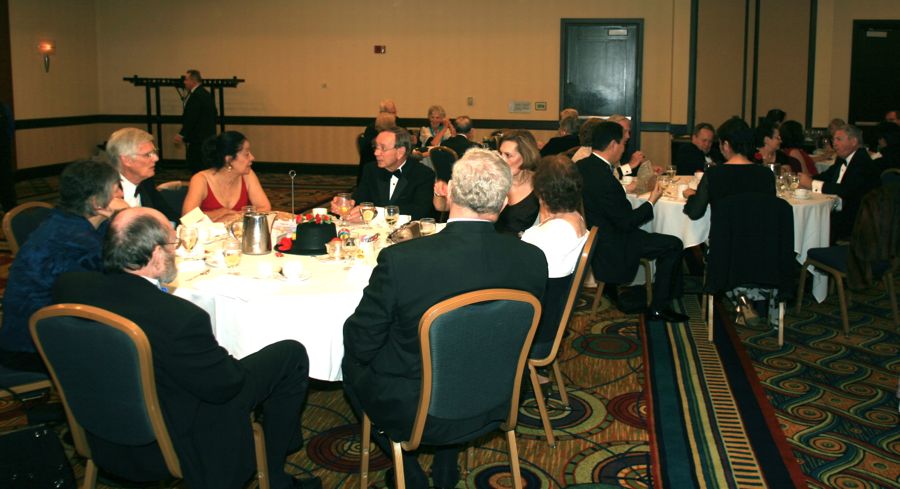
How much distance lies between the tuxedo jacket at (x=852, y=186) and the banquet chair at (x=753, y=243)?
5.09 ft

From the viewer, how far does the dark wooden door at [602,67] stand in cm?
1270

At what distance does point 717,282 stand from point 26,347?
363cm

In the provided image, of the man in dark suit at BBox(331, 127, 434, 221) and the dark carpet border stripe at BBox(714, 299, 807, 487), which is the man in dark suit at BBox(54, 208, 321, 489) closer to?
the dark carpet border stripe at BBox(714, 299, 807, 487)

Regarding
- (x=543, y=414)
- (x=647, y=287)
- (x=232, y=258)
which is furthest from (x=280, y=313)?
(x=647, y=287)

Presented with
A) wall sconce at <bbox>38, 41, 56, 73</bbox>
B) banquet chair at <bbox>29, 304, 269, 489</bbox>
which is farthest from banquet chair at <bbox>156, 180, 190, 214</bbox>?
wall sconce at <bbox>38, 41, 56, 73</bbox>

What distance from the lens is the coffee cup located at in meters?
3.39

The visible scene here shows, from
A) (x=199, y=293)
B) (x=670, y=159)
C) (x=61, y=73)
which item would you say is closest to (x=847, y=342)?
(x=199, y=293)

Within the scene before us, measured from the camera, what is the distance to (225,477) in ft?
8.45

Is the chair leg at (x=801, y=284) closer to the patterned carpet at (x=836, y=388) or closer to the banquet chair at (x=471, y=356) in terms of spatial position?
the patterned carpet at (x=836, y=388)

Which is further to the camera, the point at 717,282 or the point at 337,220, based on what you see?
the point at 717,282

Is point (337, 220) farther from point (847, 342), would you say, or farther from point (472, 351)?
point (847, 342)

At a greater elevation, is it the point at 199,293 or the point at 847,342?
the point at 199,293

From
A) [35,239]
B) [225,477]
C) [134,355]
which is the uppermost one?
[35,239]

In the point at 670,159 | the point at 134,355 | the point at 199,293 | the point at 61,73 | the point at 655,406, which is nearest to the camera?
the point at 134,355
